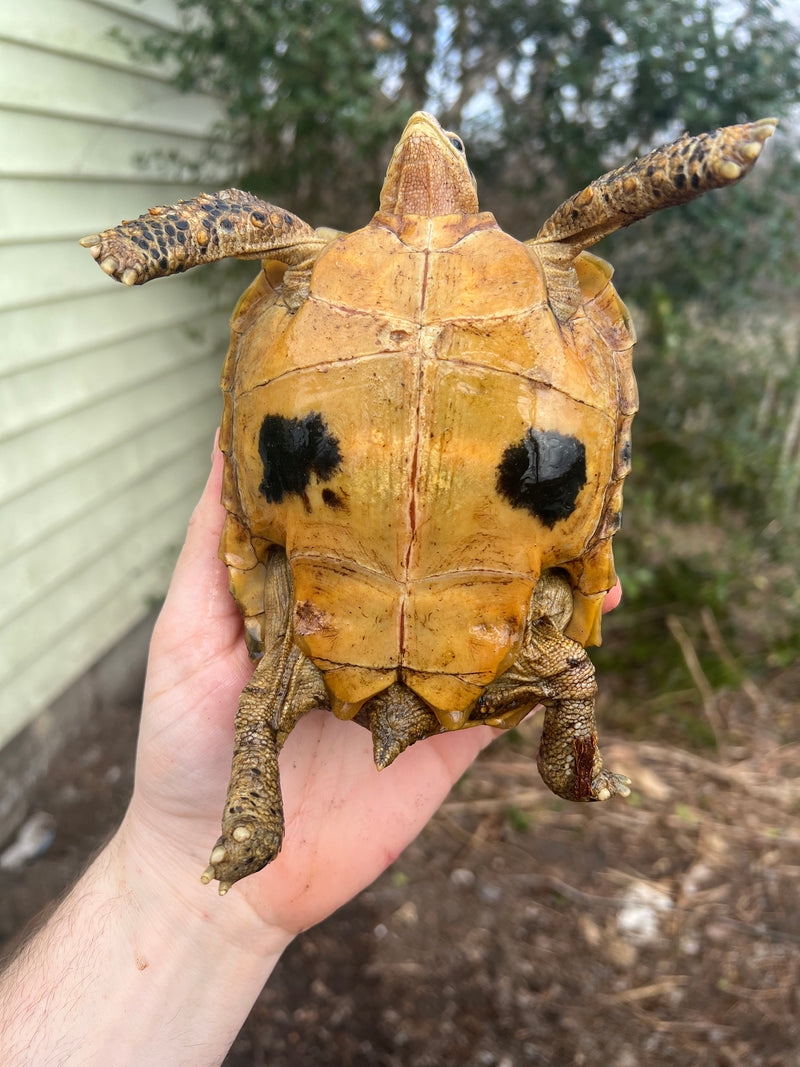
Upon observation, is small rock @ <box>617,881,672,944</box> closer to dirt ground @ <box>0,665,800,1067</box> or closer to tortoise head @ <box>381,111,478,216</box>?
dirt ground @ <box>0,665,800,1067</box>

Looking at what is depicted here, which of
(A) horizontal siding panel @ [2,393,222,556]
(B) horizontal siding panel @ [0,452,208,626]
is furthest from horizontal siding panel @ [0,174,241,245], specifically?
(B) horizontal siding panel @ [0,452,208,626]

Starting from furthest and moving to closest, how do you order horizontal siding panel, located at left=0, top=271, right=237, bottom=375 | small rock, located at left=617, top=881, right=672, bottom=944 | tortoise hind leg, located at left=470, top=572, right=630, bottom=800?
horizontal siding panel, located at left=0, top=271, right=237, bottom=375, small rock, located at left=617, top=881, right=672, bottom=944, tortoise hind leg, located at left=470, top=572, right=630, bottom=800

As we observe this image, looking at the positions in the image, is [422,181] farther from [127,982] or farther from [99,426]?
[99,426]

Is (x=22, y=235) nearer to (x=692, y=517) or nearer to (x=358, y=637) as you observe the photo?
(x=358, y=637)

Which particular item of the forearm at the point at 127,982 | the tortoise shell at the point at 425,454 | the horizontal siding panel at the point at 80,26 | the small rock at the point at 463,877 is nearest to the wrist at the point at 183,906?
the forearm at the point at 127,982

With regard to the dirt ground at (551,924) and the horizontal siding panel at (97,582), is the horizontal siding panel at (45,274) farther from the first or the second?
the dirt ground at (551,924)

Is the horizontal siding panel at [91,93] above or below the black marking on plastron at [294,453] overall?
above

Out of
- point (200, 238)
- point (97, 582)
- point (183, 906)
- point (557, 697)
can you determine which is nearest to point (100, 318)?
point (97, 582)
